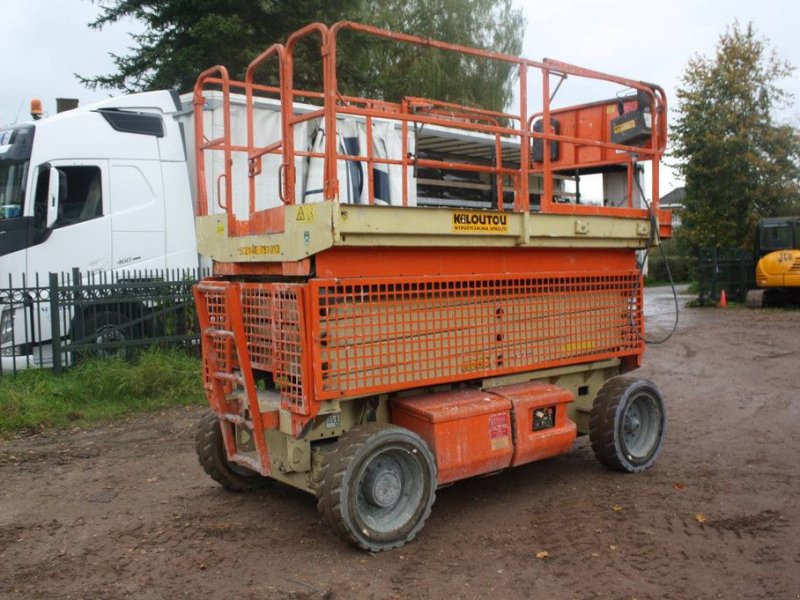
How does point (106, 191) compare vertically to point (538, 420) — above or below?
above

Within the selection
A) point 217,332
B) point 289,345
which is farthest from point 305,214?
point 217,332

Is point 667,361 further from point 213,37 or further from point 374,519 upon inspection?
point 213,37

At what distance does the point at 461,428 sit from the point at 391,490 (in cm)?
61

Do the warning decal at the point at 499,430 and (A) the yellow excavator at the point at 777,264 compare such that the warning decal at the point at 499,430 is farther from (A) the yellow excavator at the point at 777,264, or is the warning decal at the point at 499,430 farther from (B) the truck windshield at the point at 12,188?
(A) the yellow excavator at the point at 777,264

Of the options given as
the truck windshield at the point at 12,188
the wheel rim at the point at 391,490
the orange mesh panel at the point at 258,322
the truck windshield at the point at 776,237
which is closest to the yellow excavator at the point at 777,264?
the truck windshield at the point at 776,237

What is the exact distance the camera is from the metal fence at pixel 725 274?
21297mm

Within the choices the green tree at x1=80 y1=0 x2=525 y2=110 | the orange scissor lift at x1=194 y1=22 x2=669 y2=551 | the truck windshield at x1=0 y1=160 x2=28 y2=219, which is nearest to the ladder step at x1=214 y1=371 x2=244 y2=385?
the orange scissor lift at x1=194 y1=22 x2=669 y2=551

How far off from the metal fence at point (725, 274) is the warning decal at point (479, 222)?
17507 mm

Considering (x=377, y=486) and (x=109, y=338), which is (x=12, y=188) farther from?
(x=377, y=486)

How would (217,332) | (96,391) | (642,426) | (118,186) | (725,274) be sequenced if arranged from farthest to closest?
(725,274)
(118,186)
(96,391)
(642,426)
(217,332)

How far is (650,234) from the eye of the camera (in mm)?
6367

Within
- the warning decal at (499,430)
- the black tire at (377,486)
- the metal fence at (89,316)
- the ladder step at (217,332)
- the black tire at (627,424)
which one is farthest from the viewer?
the metal fence at (89,316)

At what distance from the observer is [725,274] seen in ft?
71.6

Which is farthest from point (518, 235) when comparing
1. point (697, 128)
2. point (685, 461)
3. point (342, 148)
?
point (697, 128)
